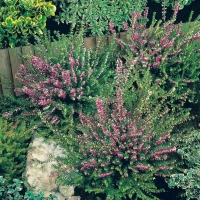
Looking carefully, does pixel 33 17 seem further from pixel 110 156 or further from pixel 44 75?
pixel 110 156

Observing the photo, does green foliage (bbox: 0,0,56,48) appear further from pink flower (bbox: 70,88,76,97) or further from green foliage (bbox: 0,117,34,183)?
green foliage (bbox: 0,117,34,183)

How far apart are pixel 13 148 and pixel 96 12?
1.90 meters


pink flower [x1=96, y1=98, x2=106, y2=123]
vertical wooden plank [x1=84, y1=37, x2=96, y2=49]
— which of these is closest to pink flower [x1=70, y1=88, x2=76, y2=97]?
pink flower [x1=96, y1=98, x2=106, y2=123]

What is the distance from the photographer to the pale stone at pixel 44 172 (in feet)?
10.3

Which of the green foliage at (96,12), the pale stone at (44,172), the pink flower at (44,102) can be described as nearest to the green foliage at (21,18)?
the green foliage at (96,12)

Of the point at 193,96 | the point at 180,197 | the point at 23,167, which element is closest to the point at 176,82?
the point at 193,96

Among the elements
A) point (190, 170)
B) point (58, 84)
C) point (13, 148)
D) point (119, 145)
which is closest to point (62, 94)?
point (58, 84)

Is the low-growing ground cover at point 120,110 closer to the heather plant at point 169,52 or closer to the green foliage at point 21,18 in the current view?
the heather plant at point 169,52

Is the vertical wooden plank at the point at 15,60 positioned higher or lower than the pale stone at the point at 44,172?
higher

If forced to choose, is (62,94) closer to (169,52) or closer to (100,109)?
(100,109)

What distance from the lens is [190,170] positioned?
3.00 metres

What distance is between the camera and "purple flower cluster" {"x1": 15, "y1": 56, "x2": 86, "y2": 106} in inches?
136

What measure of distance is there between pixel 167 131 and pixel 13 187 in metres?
1.35

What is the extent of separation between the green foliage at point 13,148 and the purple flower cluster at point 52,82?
0.98 ft
